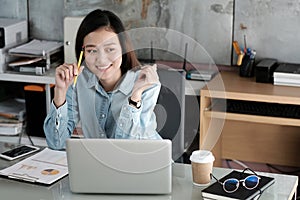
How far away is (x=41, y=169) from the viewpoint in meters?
2.24

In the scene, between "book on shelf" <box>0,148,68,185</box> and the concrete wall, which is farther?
the concrete wall

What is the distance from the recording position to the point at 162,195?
203 cm

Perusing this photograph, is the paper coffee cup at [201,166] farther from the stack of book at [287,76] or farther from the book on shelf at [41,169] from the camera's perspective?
the stack of book at [287,76]

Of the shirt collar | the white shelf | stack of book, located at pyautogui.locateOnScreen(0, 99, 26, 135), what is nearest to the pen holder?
the white shelf

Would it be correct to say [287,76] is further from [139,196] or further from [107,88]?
[139,196]

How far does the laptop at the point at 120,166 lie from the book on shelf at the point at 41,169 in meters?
0.17

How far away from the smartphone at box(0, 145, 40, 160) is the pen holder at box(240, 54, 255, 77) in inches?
59.5


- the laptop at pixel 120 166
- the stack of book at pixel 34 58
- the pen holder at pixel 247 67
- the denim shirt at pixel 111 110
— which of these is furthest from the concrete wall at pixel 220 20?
the laptop at pixel 120 166

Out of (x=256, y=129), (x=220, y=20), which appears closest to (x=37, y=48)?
(x=220, y=20)

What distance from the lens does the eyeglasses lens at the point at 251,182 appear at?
2.03 meters

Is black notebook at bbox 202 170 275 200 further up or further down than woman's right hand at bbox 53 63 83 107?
further down

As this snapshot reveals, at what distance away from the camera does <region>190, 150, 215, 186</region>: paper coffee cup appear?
207 centimetres

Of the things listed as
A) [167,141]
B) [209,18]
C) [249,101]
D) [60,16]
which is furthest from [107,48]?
[60,16]

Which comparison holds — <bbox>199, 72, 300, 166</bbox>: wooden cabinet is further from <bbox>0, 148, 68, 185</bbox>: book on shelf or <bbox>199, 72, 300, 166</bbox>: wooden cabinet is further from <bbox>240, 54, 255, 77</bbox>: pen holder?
<bbox>0, 148, 68, 185</bbox>: book on shelf
